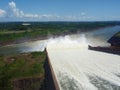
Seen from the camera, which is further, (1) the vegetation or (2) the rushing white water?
(1) the vegetation

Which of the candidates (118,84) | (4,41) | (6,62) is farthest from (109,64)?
(4,41)

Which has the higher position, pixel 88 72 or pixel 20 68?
pixel 88 72

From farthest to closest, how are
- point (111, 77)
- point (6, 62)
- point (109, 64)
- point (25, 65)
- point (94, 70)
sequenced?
point (6, 62) → point (25, 65) → point (109, 64) → point (94, 70) → point (111, 77)

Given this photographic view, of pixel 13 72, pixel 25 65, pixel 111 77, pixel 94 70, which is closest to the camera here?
pixel 111 77

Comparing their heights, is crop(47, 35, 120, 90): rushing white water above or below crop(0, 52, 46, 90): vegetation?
above

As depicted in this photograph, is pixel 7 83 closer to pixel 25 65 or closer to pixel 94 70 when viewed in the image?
pixel 25 65

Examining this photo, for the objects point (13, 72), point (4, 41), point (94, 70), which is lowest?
point (4, 41)

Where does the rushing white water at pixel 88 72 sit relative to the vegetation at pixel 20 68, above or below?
above

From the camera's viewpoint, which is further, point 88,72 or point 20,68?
point 20,68
